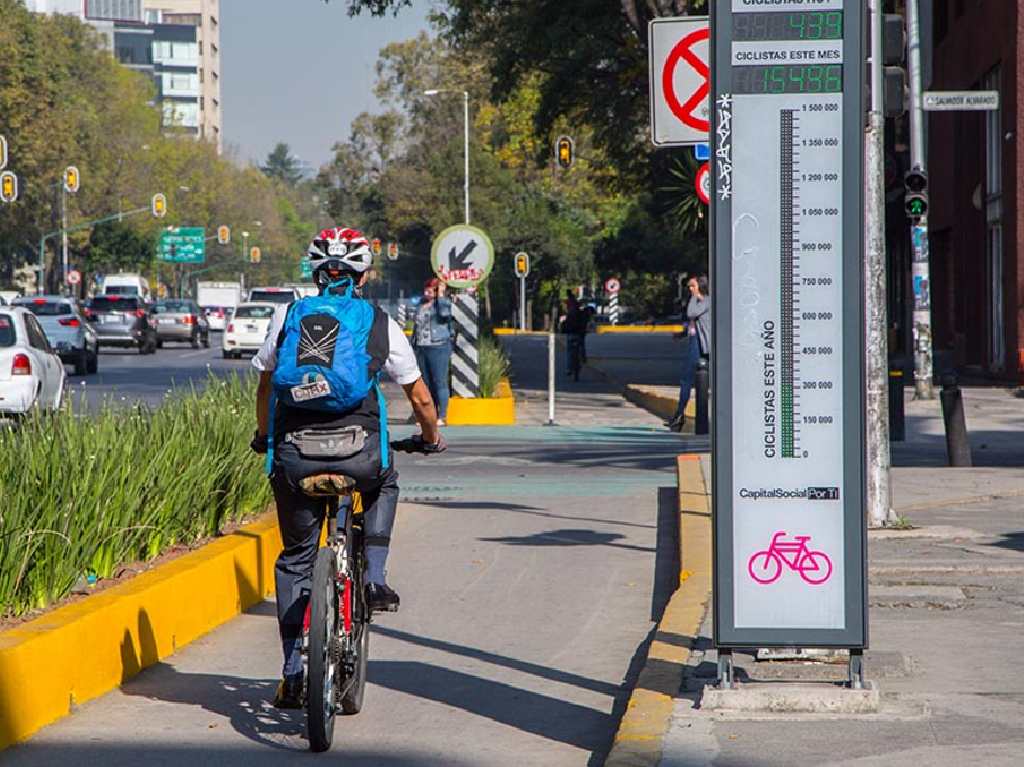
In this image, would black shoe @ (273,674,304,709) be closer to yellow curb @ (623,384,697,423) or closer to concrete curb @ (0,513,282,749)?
concrete curb @ (0,513,282,749)

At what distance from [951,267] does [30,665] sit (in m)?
36.8

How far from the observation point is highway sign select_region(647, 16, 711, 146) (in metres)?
10.5

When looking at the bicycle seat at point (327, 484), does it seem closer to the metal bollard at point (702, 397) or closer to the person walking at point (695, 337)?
the metal bollard at point (702, 397)

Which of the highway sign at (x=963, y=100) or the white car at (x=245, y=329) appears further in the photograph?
the white car at (x=245, y=329)

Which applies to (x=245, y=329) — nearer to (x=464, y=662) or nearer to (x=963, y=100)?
(x=963, y=100)

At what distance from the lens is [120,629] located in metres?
7.75

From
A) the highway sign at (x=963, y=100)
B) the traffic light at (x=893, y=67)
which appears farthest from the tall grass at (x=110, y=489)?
the highway sign at (x=963, y=100)

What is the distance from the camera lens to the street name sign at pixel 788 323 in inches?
257

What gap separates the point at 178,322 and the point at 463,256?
3916cm

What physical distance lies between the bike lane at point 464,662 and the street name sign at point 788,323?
87cm

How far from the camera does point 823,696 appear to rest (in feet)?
21.7

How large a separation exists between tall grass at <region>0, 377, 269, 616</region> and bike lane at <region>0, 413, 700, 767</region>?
57cm

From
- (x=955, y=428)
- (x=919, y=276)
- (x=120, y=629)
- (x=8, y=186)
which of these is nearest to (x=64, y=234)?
(x=8, y=186)

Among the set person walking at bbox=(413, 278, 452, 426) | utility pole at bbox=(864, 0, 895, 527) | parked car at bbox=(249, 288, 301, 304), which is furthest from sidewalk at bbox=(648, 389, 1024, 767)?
parked car at bbox=(249, 288, 301, 304)
